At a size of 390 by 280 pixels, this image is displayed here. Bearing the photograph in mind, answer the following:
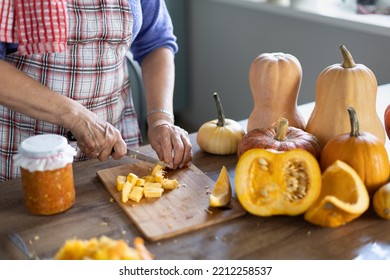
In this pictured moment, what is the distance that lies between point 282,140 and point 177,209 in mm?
277

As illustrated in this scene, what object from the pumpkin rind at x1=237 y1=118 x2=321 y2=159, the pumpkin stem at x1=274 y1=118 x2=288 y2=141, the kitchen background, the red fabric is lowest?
the kitchen background

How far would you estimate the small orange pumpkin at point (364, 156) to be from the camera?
40.6 inches

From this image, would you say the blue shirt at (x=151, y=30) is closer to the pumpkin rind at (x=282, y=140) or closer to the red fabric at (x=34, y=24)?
the red fabric at (x=34, y=24)

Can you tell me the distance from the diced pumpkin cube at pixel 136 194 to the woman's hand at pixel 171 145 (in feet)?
0.49

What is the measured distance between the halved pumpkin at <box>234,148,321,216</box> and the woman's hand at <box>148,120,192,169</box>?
0.81ft

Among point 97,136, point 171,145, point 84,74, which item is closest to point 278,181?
point 171,145

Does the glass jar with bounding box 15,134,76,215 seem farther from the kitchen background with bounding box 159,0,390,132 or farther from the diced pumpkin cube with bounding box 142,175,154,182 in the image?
the kitchen background with bounding box 159,0,390,132

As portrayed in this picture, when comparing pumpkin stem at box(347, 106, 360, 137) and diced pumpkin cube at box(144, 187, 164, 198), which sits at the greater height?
pumpkin stem at box(347, 106, 360, 137)

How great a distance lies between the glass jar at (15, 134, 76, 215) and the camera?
38.2 inches

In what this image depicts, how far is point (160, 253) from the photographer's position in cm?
91

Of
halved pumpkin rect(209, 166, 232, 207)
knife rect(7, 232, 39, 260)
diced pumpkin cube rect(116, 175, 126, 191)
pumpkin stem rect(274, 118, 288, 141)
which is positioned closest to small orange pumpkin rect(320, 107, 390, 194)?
pumpkin stem rect(274, 118, 288, 141)

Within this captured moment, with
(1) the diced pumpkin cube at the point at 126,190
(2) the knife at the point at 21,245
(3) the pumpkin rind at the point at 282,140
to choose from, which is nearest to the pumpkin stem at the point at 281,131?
(3) the pumpkin rind at the point at 282,140

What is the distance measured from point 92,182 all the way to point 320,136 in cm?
53

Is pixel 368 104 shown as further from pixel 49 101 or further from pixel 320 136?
pixel 49 101
